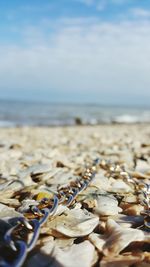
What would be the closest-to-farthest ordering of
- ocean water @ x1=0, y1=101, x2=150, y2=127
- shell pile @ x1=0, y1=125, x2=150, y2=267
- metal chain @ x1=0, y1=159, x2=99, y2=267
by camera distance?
metal chain @ x1=0, y1=159, x2=99, y2=267, shell pile @ x1=0, y1=125, x2=150, y2=267, ocean water @ x1=0, y1=101, x2=150, y2=127

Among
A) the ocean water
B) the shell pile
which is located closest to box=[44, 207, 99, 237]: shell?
the shell pile

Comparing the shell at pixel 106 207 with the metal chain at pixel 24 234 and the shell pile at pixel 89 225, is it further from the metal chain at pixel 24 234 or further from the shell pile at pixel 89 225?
the metal chain at pixel 24 234

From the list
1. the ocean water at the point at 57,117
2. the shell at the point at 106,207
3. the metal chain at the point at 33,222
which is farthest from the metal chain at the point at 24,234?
the ocean water at the point at 57,117

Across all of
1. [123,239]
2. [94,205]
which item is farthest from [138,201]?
[123,239]

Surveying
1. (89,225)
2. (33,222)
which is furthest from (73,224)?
(33,222)

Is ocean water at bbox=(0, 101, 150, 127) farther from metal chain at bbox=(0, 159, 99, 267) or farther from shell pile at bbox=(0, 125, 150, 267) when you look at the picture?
metal chain at bbox=(0, 159, 99, 267)

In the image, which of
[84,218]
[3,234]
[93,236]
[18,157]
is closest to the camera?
[3,234]

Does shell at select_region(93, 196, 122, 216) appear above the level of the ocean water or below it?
below

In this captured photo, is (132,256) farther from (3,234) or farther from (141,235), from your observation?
(3,234)

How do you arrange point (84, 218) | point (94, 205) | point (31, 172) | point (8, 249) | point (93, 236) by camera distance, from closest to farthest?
point (8, 249) < point (93, 236) < point (84, 218) < point (94, 205) < point (31, 172)

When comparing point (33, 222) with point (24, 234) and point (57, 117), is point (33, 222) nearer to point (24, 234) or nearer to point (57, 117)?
point (24, 234)

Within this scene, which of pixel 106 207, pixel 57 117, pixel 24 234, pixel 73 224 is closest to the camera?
pixel 24 234
